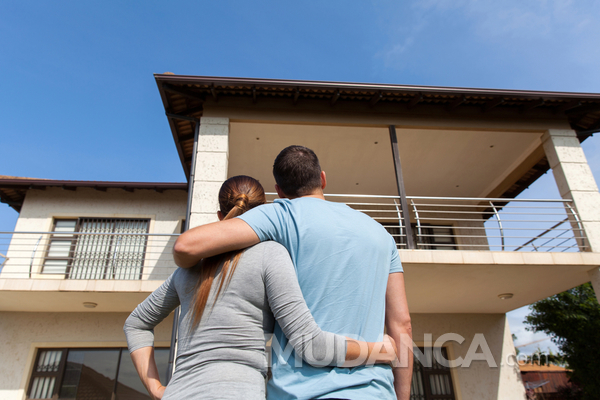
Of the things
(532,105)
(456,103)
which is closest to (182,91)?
(456,103)

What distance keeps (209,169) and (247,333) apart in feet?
17.8

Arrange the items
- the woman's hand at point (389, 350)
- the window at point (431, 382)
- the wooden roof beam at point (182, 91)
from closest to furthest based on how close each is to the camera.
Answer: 1. the woman's hand at point (389, 350)
2. the wooden roof beam at point (182, 91)
3. the window at point (431, 382)

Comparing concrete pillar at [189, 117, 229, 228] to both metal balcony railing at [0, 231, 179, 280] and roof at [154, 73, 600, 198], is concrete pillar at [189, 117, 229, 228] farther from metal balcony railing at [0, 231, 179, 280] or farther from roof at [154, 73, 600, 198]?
metal balcony railing at [0, 231, 179, 280]

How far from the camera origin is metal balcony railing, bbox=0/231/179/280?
860 centimetres

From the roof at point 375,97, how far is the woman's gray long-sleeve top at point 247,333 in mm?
5921

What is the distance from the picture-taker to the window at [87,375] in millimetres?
7805

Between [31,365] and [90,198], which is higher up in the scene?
[90,198]

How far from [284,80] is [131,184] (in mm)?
5398

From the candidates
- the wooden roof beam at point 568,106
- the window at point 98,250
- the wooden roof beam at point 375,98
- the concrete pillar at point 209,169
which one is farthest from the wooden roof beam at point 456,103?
the window at point 98,250

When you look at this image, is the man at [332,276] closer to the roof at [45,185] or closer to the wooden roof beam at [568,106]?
the wooden roof beam at [568,106]

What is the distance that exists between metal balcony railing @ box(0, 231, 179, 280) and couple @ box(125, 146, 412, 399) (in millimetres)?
8103

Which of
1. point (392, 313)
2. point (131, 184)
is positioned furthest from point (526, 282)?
point (131, 184)

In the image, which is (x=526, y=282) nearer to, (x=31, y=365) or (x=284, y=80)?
(x=284, y=80)

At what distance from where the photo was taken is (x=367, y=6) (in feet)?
23.4
